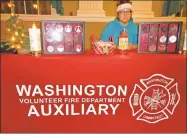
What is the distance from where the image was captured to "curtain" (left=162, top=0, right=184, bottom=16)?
4152mm

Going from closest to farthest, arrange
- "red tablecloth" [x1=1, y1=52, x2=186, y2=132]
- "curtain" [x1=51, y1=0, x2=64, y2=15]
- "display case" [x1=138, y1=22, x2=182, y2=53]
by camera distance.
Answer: "red tablecloth" [x1=1, y1=52, x2=186, y2=132], "display case" [x1=138, y1=22, x2=182, y2=53], "curtain" [x1=51, y1=0, x2=64, y2=15]

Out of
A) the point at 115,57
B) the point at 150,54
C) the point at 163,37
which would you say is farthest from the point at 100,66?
the point at 163,37

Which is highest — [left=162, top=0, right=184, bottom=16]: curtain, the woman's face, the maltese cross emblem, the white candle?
[left=162, top=0, right=184, bottom=16]: curtain

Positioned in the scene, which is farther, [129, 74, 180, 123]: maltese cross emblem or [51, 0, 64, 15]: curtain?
[51, 0, 64, 15]: curtain

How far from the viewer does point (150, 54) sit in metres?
1.44

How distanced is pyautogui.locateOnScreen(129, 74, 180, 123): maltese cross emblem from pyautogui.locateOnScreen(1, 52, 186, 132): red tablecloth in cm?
3

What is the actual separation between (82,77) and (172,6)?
3.66m

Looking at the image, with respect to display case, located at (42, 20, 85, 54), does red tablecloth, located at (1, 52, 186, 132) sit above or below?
below

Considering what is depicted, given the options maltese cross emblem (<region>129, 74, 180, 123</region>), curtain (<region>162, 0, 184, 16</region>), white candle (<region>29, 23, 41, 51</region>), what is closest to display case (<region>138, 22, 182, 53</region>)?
maltese cross emblem (<region>129, 74, 180, 123</region>)

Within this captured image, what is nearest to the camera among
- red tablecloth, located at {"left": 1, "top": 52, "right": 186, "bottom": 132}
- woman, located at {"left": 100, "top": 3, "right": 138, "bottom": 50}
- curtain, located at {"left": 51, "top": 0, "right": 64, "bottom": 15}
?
red tablecloth, located at {"left": 1, "top": 52, "right": 186, "bottom": 132}

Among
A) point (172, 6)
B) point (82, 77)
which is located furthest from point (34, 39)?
point (172, 6)

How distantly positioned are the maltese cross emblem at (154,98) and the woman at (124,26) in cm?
94

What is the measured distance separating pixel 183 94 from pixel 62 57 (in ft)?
2.89

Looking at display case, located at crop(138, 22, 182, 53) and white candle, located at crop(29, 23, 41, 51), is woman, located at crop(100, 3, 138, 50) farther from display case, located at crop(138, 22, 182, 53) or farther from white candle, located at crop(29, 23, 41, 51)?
white candle, located at crop(29, 23, 41, 51)
